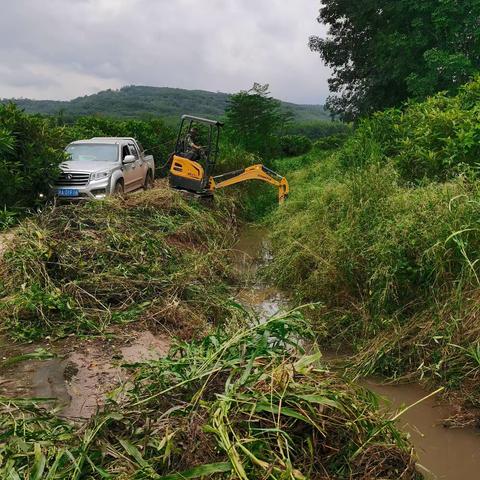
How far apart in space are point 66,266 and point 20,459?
405 cm

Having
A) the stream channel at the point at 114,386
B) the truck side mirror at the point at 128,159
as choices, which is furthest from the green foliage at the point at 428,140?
the truck side mirror at the point at 128,159

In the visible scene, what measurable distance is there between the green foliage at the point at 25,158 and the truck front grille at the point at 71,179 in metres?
0.37

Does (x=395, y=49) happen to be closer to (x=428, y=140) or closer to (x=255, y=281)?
(x=428, y=140)

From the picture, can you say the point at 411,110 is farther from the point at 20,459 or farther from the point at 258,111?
the point at 20,459

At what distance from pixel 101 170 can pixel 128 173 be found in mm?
1300

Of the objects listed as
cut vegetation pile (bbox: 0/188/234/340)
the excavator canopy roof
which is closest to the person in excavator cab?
the excavator canopy roof

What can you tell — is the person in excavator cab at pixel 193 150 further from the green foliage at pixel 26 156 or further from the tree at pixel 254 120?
the tree at pixel 254 120

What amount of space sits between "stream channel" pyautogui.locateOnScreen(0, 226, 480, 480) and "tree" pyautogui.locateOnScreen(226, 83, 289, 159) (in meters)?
14.2

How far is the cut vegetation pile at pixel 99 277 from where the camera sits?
6.08m

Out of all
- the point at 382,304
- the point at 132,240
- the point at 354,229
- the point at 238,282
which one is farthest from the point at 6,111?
the point at 382,304

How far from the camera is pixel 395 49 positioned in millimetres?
20047

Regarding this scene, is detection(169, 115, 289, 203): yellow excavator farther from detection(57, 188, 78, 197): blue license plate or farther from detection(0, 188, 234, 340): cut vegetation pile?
detection(0, 188, 234, 340): cut vegetation pile

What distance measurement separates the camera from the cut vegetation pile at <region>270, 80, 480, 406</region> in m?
5.52

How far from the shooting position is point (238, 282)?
9266mm
